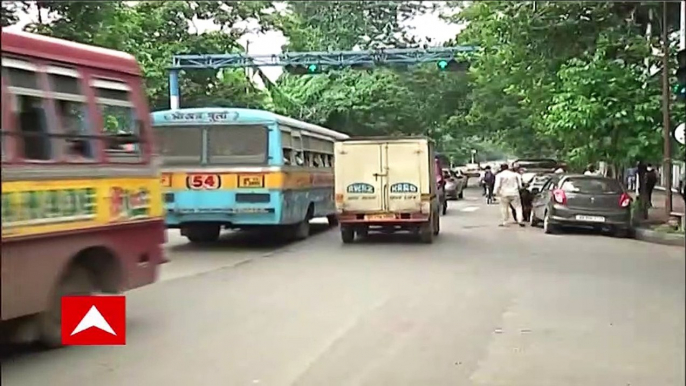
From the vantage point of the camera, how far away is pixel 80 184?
6.38 metres

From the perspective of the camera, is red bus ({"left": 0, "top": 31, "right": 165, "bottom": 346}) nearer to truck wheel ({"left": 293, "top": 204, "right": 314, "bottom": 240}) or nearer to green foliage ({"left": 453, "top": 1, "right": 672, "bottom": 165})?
truck wheel ({"left": 293, "top": 204, "right": 314, "bottom": 240})

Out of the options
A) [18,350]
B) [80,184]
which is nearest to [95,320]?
[80,184]

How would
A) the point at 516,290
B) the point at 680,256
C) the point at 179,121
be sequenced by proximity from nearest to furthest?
the point at 680,256
the point at 516,290
the point at 179,121

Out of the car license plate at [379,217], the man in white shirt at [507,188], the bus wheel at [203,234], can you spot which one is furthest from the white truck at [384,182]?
the man in white shirt at [507,188]

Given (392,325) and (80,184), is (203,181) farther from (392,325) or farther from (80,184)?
→ (80,184)

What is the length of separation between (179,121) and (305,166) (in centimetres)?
429

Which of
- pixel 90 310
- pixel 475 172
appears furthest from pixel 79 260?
pixel 475 172

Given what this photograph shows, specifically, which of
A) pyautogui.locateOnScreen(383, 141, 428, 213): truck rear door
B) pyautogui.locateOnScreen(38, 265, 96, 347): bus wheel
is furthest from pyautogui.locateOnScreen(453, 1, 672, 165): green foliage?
A: pyautogui.locateOnScreen(38, 265, 96, 347): bus wheel

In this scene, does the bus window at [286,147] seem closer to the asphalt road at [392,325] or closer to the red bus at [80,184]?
the asphalt road at [392,325]

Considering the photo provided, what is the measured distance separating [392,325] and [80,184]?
3614mm

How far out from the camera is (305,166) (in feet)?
59.5

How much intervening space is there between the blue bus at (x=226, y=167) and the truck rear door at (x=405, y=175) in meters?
1.79

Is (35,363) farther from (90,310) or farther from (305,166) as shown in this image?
(305,166)

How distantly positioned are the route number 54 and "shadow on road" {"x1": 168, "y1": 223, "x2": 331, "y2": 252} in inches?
80.9
